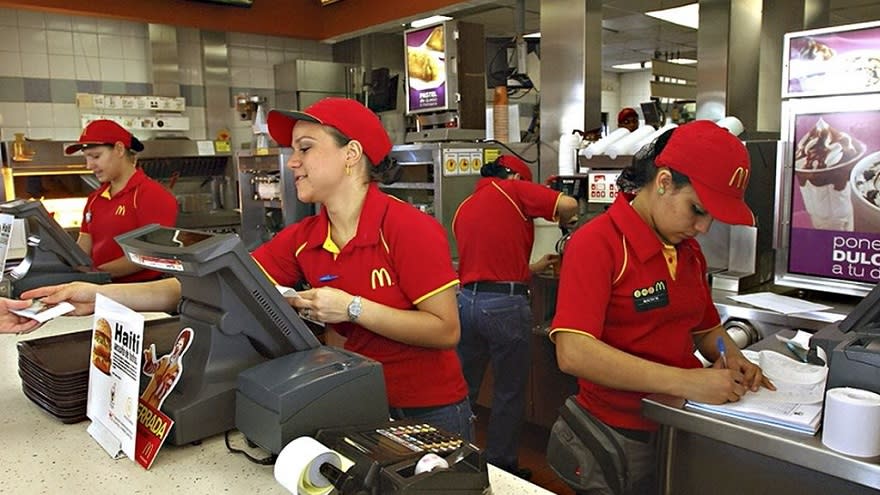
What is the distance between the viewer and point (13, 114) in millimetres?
6129

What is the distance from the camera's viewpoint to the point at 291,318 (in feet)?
4.52

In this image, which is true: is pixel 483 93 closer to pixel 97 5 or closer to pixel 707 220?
pixel 707 220

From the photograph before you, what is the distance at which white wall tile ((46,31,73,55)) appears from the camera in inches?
247

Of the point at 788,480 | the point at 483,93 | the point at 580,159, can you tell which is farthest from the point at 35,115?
the point at 788,480

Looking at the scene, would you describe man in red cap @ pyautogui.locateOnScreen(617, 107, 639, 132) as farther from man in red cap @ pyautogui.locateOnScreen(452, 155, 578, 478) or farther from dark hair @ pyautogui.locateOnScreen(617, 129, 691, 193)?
dark hair @ pyautogui.locateOnScreen(617, 129, 691, 193)

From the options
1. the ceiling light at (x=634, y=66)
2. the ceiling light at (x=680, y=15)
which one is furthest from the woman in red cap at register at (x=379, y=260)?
the ceiling light at (x=634, y=66)

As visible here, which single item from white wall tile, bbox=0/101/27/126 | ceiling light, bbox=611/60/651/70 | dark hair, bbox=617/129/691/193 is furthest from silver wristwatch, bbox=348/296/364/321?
ceiling light, bbox=611/60/651/70

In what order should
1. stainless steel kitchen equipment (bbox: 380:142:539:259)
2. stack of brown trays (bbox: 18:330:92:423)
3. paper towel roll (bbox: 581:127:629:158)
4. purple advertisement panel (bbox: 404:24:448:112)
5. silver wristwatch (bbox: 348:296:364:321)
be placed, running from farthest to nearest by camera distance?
purple advertisement panel (bbox: 404:24:448:112), stainless steel kitchen equipment (bbox: 380:142:539:259), paper towel roll (bbox: 581:127:629:158), silver wristwatch (bbox: 348:296:364:321), stack of brown trays (bbox: 18:330:92:423)

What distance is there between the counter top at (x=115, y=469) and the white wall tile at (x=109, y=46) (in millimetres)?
5931

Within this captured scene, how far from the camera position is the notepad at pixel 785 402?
1.63 m

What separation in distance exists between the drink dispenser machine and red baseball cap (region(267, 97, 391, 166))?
10.3 ft

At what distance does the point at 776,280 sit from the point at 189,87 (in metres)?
5.97

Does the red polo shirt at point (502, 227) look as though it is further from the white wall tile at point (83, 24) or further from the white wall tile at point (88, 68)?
the white wall tile at point (83, 24)

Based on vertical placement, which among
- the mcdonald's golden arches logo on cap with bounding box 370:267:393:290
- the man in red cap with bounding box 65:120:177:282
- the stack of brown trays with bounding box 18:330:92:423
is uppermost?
the man in red cap with bounding box 65:120:177:282
